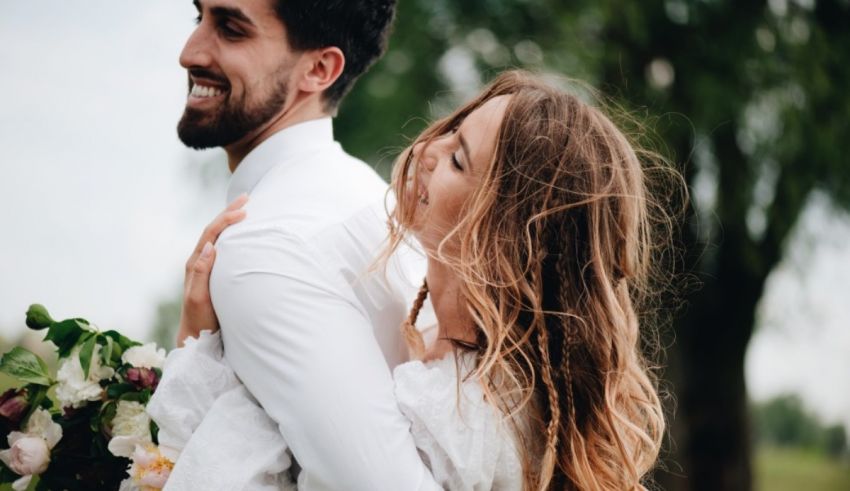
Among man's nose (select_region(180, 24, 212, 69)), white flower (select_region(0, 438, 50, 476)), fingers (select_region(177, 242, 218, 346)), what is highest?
man's nose (select_region(180, 24, 212, 69))

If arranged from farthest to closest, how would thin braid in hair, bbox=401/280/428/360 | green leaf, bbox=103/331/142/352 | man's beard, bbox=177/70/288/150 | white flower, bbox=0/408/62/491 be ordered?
man's beard, bbox=177/70/288/150, green leaf, bbox=103/331/142/352, white flower, bbox=0/408/62/491, thin braid in hair, bbox=401/280/428/360

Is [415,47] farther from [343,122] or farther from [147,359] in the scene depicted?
[147,359]

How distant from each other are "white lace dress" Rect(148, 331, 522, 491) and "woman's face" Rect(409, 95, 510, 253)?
344 millimetres

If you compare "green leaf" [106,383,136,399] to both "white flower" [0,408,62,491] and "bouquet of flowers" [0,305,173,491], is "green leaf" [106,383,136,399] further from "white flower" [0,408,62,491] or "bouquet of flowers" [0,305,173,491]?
"white flower" [0,408,62,491]

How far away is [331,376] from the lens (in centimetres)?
217

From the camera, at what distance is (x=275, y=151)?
2.87 metres

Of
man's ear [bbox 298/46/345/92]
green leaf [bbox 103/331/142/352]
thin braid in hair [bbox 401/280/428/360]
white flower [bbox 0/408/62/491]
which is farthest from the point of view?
man's ear [bbox 298/46/345/92]

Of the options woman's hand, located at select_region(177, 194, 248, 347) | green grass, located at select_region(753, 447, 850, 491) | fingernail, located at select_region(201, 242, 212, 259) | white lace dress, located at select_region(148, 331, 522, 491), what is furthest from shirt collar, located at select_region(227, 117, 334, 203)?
green grass, located at select_region(753, 447, 850, 491)

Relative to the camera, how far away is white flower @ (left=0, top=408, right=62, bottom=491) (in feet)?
8.72

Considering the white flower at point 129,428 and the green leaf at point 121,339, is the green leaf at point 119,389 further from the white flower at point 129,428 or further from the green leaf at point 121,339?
the green leaf at point 121,339

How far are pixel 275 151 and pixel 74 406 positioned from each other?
2.89ft

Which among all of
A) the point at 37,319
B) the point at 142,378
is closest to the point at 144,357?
the point at 142,378

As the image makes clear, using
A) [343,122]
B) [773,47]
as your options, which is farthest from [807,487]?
[343,122]

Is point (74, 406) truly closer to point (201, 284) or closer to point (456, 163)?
point (201, 284)
